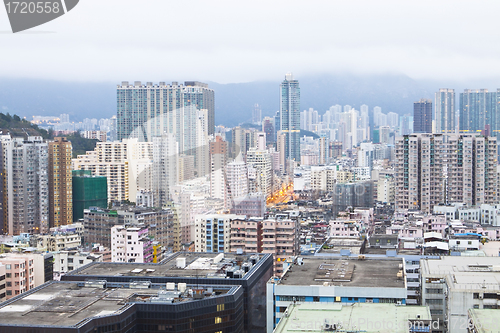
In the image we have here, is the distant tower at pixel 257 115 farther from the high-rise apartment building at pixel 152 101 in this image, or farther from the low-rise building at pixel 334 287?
the low-rise building at pixel 334 287

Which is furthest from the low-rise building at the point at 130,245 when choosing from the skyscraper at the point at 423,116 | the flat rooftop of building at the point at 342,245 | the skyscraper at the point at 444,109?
the skyscraper at the point at 423,116

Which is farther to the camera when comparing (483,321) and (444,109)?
(444,109)

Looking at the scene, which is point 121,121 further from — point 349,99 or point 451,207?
point 349,99

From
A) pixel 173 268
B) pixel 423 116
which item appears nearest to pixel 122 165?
pixel 173 268

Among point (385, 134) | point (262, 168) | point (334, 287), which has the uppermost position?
point (385, 134)

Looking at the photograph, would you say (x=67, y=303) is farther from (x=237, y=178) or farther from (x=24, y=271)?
(x=237, y=178)

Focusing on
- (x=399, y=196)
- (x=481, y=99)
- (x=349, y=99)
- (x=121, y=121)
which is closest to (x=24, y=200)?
(x=399, y=196)
